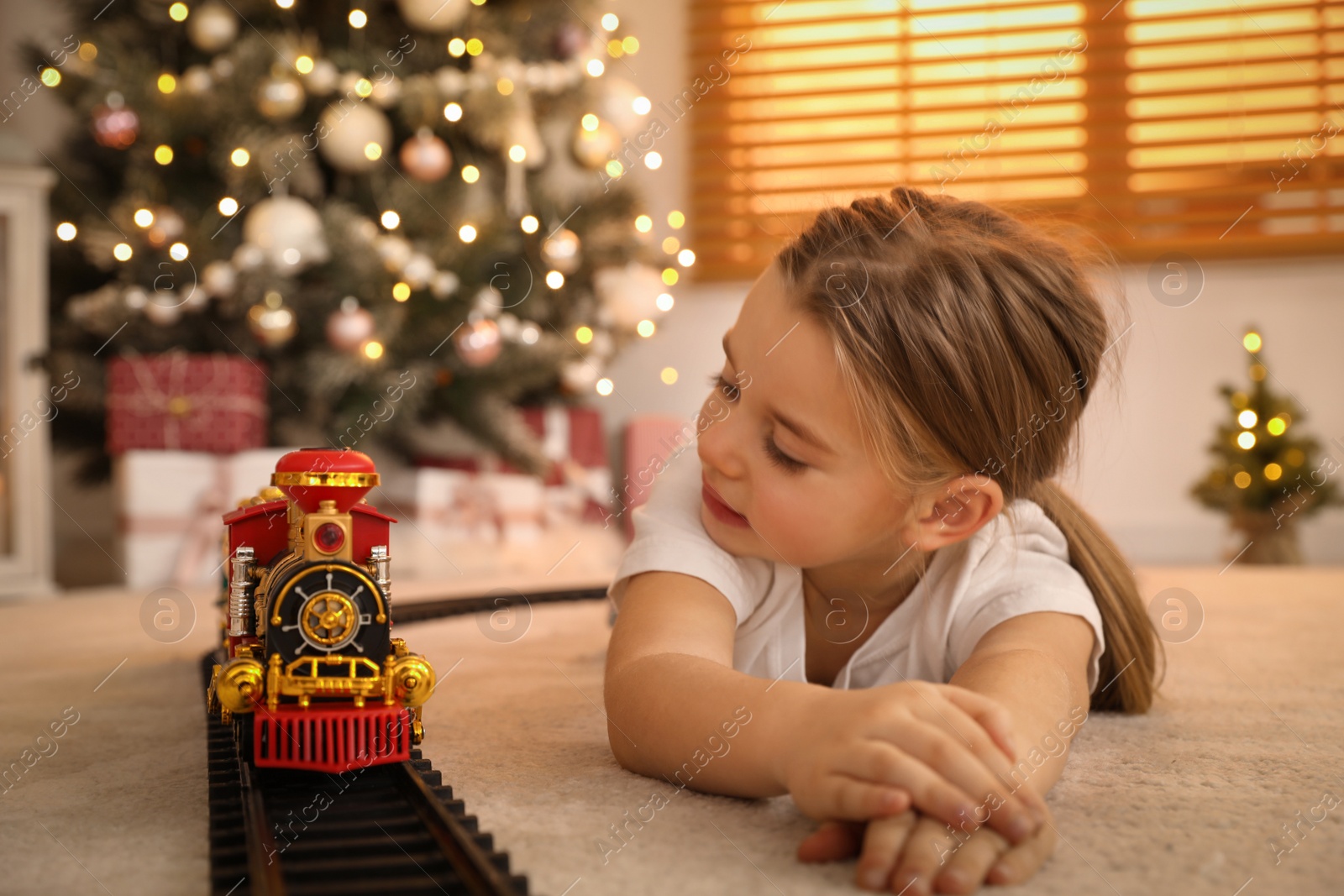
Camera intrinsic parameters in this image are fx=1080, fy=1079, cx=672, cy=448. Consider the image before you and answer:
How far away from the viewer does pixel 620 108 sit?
8.66 feet

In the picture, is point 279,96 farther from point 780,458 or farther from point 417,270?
point 780,458

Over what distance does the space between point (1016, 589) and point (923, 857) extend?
15.0 inches

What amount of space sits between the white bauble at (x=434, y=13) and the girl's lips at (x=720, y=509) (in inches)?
71.9

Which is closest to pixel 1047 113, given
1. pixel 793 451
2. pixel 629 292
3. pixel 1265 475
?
pixel 1265 475

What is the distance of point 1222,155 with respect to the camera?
2896 mm

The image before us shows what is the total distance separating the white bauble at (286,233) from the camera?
2.16m

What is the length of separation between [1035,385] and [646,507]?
359mm

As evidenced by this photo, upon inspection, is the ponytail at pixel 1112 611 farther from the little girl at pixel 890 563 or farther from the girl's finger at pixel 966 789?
the girl's finger at pixel 966 789

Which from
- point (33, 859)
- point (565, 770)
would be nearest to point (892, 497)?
point (565, 770)

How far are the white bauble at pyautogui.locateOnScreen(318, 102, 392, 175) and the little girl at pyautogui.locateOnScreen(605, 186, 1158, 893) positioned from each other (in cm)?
156

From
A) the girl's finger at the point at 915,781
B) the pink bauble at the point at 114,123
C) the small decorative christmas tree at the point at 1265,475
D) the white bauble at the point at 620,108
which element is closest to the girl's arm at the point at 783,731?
the girl's finger at the point at 915,781

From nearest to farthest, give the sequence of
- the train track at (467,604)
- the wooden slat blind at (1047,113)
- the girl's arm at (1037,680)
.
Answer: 1. the girl's arm at (1037,680)
2. the train track at (467,604)
3. the wooden slat blind at (1047,113)

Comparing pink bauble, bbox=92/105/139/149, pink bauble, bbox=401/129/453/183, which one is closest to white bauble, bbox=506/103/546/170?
pink bauble, bbox=401/129/453/183

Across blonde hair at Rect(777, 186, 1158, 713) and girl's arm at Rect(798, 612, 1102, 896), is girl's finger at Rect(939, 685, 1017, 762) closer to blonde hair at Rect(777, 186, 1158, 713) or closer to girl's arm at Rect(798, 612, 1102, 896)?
girl's arm at Rect(798, 612, 1102, 896)
